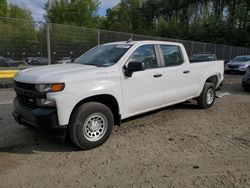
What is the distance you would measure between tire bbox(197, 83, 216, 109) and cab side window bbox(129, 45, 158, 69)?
7.50 feet

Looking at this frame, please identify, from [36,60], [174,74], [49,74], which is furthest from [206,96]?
[36,60]

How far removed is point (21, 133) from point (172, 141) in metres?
2.97

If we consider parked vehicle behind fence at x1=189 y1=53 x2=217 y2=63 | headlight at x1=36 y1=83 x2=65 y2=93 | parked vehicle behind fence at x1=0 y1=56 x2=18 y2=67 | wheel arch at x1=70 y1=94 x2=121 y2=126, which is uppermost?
parked vehicle behind fence at x1=189 y1=53 x2=217 y2=63

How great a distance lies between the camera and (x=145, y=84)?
5414mm

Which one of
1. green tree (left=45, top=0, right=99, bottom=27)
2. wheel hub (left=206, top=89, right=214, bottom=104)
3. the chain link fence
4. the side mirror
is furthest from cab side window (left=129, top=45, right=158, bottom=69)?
green tree (left=45, top=0, right=99, bottom=27)

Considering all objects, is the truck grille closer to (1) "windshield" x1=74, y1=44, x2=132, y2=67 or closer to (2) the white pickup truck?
(2) the white pickup truck

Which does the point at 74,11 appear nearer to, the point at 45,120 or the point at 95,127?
the point at 95,127

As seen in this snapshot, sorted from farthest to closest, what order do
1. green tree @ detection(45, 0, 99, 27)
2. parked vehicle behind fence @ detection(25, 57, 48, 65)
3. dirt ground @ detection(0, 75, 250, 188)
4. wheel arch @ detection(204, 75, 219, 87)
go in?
1. green tree @ detection(45, 0, 99, 27)
2. parked vehicle behind fence @ detection(25, 57, 48, 65)
3. wheel arch @ detection(204, 75, 219, 87)
4. dirt ground @ detection(0, 75, 250, 188)

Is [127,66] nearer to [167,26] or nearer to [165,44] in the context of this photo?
[165,44]

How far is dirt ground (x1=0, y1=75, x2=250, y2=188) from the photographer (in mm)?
3623

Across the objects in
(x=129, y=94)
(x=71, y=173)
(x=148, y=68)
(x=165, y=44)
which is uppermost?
(x=165, y=44)

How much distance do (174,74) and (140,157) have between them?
249 centimetres

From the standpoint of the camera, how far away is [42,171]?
3.88 m

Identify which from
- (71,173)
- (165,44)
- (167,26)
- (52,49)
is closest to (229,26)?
(167,26)
